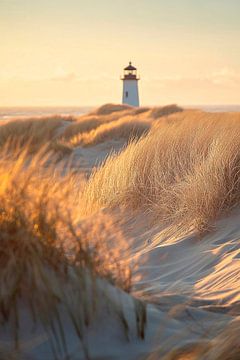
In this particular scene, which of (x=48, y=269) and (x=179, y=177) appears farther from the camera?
(x=179, y=177)

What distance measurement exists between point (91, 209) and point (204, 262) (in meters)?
2.33

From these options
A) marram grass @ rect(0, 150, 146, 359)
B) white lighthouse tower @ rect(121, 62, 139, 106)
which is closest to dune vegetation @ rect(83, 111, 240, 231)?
marram grass @ rect(0, 150, 146, 359)

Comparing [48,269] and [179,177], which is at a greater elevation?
[48,269]

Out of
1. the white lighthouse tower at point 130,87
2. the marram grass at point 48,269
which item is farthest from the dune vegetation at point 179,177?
the white lighthouse tower at point 130,87

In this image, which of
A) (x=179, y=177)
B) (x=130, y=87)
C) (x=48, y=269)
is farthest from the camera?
(x=130, y=87)

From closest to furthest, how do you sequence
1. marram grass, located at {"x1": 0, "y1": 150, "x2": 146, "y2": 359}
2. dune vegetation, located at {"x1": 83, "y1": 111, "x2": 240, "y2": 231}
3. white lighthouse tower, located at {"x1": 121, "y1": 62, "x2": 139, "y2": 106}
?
marram grass, located at {"x1": 0, "y1": 150, "x2": 146, "y2": 359} → dune vegetation, located at {"x1": 83, "y1": 111, "x2": 240, "y2": 231} → white lighthouse tower, located at {"x1": 121, "y1": 62, "x2": 139, "y2": 106}

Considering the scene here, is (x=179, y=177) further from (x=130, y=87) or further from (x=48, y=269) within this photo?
A: (x=130, y=87)

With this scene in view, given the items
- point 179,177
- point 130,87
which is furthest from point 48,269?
point 130,87

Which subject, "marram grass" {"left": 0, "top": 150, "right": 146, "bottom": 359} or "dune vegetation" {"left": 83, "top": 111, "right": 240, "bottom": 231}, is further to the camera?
"dune vegetation" {"left": 83, "top": 111, "right": 240, "bottom": 231}

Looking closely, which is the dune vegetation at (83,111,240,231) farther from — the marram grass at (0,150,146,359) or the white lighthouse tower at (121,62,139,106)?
the white lighthouse tower at (121,62,139,106)

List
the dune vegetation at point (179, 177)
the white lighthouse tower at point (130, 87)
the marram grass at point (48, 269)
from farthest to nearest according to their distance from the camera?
the white lighthouse tower at point (130, 87) < the dune vegetation at point (179, 177) < the marram grass at point (48, 269)

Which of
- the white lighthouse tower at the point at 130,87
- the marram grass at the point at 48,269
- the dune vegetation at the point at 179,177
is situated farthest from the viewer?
the white lighthouse tower at the point at 130,87

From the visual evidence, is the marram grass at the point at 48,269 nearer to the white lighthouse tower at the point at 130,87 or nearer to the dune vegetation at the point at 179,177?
the dune vegetation at the point at 179,177

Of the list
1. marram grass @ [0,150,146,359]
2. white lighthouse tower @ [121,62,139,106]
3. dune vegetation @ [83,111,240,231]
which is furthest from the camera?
white lighthouse tower @ [121,62,139,106]
